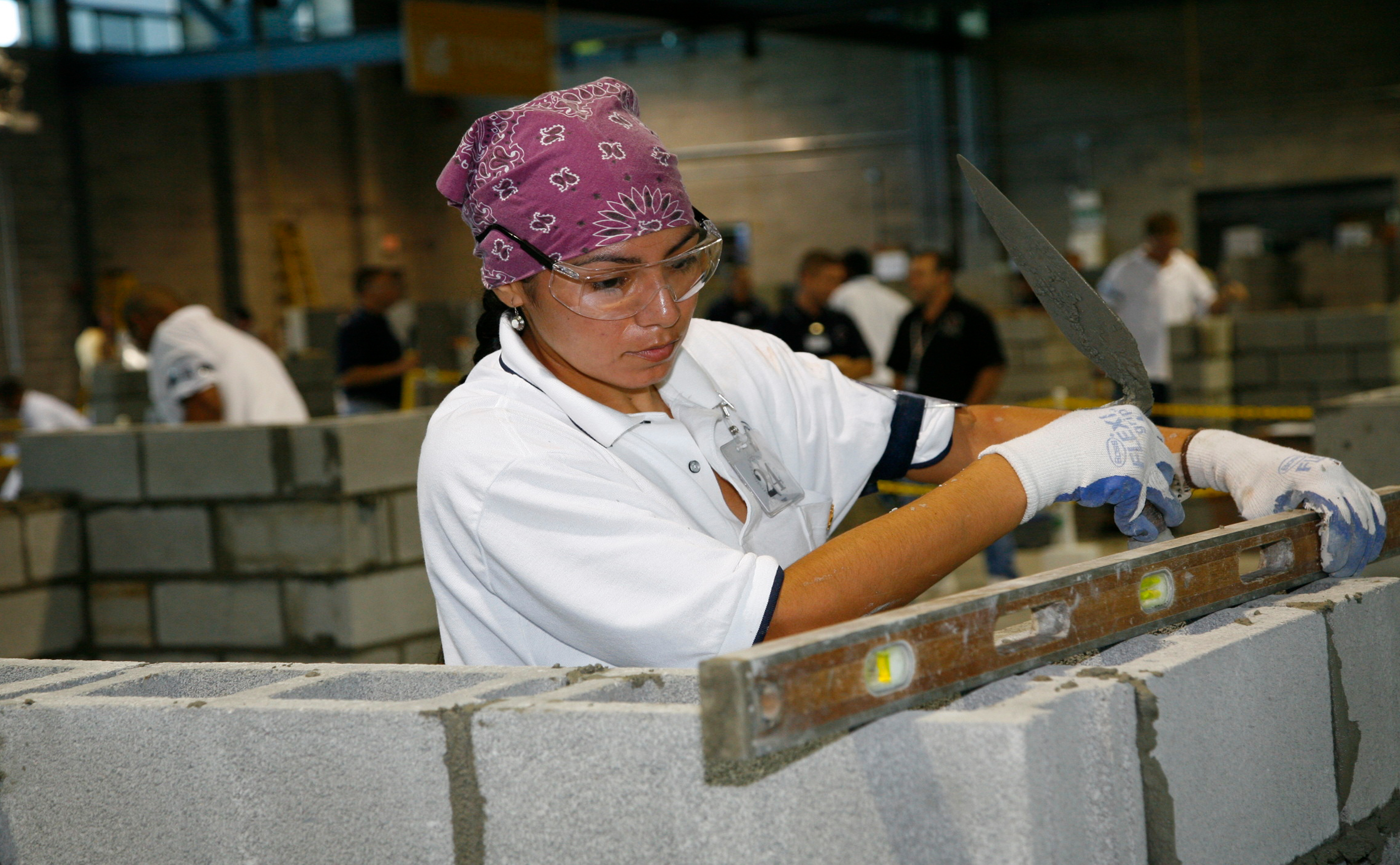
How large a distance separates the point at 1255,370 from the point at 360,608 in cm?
697

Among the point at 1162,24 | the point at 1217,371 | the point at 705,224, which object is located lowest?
the point at 1217,371

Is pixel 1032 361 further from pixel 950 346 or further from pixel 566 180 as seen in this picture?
pixel 566 180

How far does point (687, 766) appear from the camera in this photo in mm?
1389

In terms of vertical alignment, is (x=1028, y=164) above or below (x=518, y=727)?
above

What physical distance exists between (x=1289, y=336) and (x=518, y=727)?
919cm

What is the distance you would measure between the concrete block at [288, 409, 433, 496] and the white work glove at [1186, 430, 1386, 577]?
370 centimetres

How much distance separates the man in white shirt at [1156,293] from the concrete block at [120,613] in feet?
22.2

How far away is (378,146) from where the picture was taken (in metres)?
20.4

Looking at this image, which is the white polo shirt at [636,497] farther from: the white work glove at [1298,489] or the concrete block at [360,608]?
the concrete block at [360,608]

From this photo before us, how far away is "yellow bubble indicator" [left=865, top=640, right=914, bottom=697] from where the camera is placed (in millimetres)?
1318

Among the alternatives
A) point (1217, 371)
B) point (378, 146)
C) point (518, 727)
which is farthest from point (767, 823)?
point (378, 146)

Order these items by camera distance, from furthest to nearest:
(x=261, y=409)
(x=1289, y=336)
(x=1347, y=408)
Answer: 1. (x=1289, y=336)
2. (x=261, y=409)
3. (x=1347, y=408)

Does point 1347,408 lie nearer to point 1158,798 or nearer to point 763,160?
point 1158,798

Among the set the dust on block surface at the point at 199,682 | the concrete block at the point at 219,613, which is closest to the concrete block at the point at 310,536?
the concrete block at the point at 219,613
